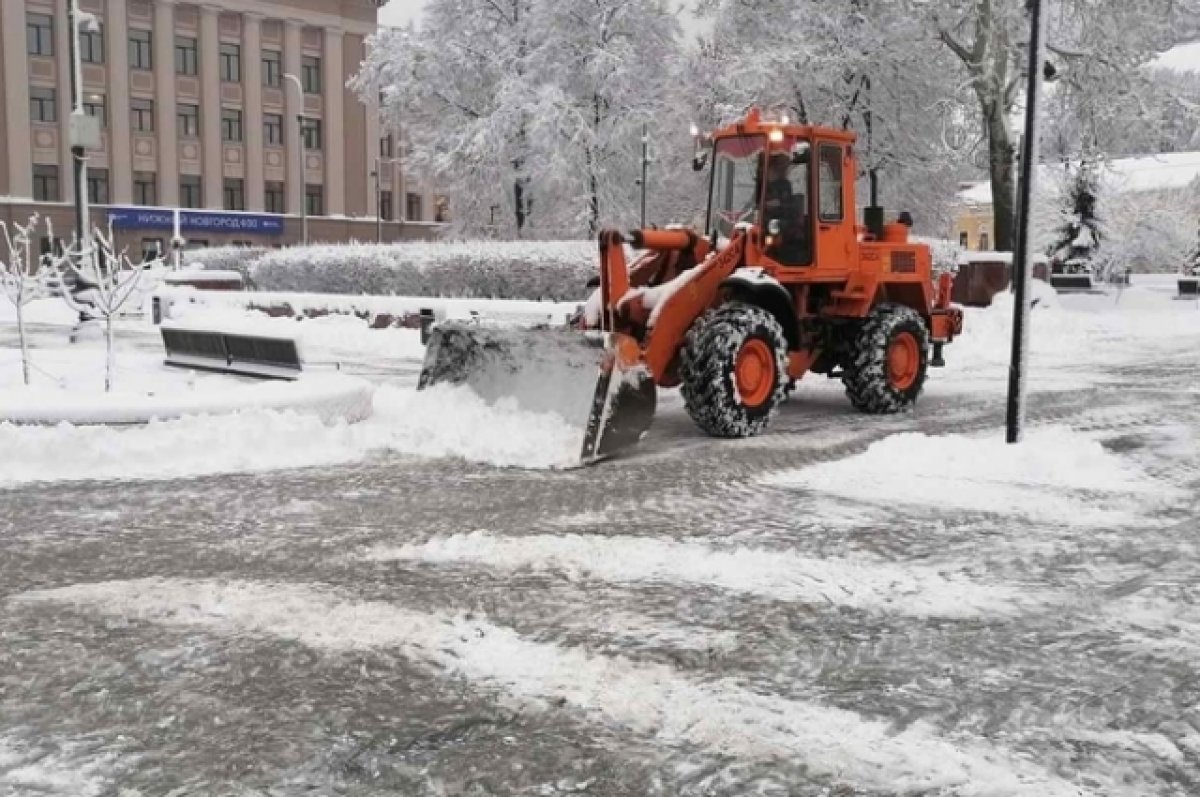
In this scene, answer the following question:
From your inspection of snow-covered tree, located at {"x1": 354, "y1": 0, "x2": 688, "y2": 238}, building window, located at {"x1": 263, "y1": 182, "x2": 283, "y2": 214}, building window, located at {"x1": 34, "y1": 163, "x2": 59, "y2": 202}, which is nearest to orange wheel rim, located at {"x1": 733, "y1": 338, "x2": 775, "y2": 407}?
snow-covered tree, located at {"x1": 354, "y1": 0, "x2": 688, "y2": 238}

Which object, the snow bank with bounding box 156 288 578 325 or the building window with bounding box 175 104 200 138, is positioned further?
the building window with bounding box 175 104 200 138

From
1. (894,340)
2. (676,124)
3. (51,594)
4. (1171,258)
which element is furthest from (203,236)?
(51,594)

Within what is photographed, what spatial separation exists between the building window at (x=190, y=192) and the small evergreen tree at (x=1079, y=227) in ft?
141

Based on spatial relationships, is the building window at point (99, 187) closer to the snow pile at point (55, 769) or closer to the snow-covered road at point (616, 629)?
the snow-covered road at point (616, 629)

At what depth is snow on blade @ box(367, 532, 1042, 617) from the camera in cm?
551

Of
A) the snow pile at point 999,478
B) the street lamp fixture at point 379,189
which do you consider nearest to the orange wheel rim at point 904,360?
the snow pile at point 999,478

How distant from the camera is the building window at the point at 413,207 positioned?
74.0 meters

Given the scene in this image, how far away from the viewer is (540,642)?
4.91 metres

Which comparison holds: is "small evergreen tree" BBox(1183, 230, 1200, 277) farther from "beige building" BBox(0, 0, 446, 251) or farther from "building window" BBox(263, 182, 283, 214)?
"building window" BBox(263, 182, 283, 214)

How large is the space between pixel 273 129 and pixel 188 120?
469 cm

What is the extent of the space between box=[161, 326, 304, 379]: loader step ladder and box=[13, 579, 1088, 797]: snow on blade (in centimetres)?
672

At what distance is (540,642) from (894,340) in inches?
309

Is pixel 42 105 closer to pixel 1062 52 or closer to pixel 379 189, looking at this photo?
pixel 379 189

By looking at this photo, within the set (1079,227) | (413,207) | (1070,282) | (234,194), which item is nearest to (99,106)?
(234,194)
